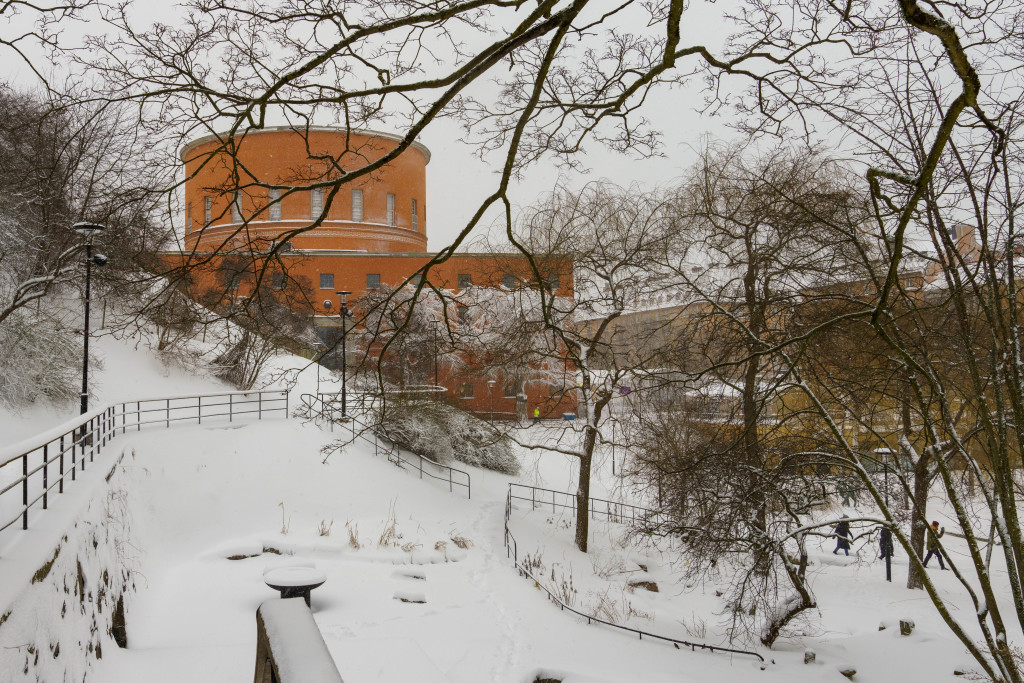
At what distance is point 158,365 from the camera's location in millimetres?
25750

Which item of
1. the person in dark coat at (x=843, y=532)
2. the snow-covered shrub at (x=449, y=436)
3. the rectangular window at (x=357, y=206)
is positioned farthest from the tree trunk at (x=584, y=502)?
the rectangular window at (x=357, y=206)

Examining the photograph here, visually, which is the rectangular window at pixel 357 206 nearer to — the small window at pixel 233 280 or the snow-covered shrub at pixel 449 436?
the snow-covered shrub at pixel 449 436

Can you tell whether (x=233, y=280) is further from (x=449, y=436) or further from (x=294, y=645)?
(x=449, y=436)

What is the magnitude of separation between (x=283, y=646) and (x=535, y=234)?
17.2 m

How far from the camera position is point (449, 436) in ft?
73.9

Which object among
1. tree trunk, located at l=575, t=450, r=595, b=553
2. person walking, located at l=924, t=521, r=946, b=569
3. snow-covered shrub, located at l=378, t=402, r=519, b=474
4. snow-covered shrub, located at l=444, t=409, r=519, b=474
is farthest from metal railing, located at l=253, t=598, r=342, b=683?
snow-covered shrub, located at l=444, t=409, r=519, b=474

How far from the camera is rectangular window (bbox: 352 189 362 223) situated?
3997 centimetres

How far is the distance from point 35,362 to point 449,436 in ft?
35.3

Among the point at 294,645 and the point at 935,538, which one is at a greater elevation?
the point at 294,645

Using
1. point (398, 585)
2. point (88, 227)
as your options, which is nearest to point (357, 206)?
point (398, 585)

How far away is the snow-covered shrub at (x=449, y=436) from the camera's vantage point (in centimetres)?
2101

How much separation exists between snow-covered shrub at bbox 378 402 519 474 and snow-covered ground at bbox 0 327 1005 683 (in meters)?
1.31

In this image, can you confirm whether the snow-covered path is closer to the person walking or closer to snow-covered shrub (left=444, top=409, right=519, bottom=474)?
snow-covered shrub (left=444, top=409, right=519, bottom=474)

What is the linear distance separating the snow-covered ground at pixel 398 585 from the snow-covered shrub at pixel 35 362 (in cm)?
61
